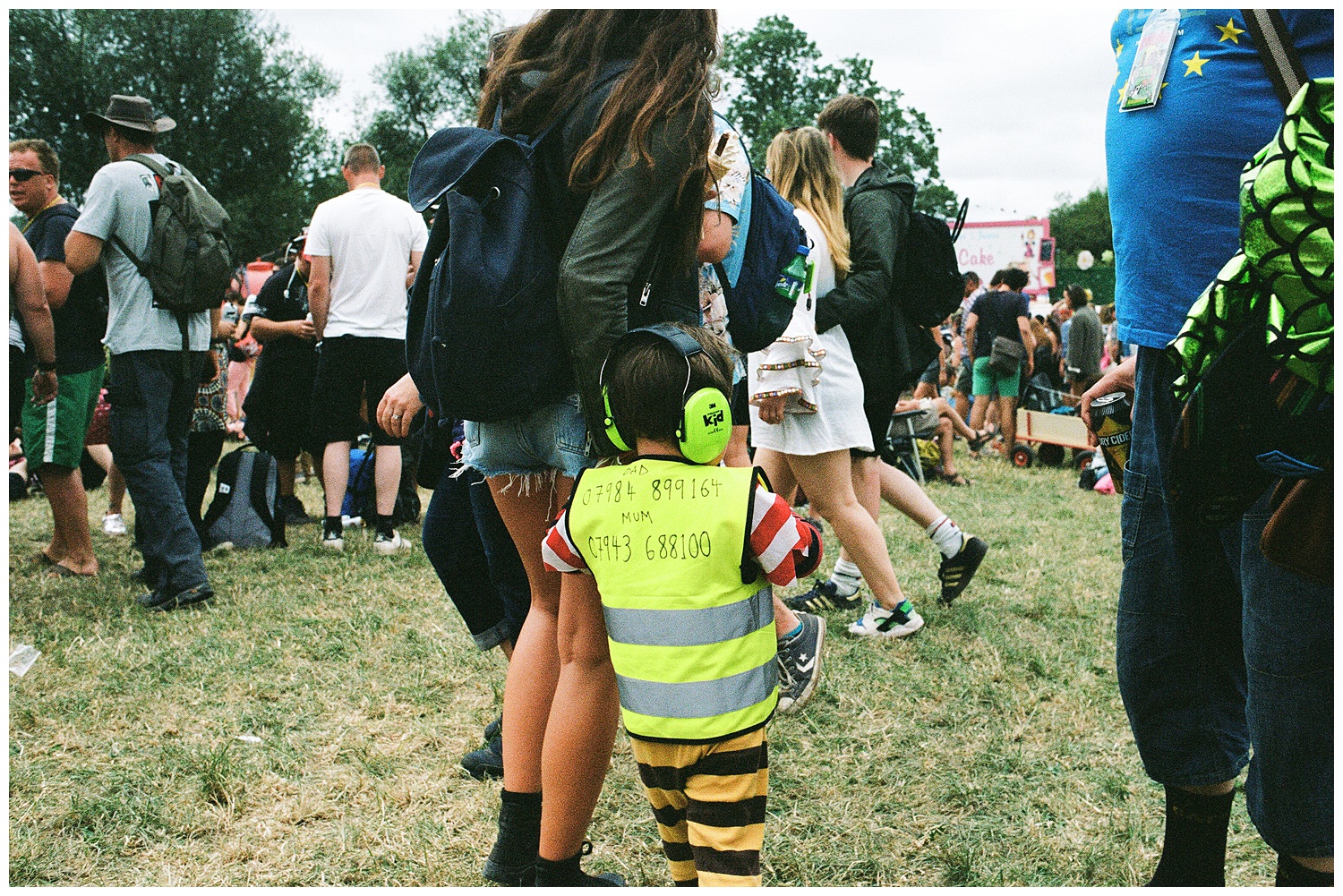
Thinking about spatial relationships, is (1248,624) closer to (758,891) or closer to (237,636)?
(758,891)

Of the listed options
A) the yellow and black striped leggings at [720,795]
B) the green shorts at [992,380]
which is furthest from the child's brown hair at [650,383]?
the green shorts at [992,380]

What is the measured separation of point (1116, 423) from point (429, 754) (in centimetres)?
207

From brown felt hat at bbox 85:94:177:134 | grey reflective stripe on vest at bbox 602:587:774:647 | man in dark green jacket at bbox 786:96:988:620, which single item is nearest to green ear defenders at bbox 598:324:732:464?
grey reflective stripe on vest at bbox 602:587:774:647

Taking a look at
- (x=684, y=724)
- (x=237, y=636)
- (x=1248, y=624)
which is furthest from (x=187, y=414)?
(x=1248, y=624)

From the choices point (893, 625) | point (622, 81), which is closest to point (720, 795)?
point (622, 81)

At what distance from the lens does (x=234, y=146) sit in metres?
36.0

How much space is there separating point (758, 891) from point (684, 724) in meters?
0.33

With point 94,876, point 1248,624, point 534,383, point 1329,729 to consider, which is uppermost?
point 534,383

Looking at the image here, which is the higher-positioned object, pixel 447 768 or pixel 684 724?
pixel 684 724

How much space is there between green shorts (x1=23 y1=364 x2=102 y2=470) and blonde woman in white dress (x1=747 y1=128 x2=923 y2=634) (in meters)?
3.37

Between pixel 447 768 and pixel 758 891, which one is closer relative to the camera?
pixel 758 891

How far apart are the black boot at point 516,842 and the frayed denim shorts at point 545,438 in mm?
729

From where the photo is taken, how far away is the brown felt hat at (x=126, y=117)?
4676 mm

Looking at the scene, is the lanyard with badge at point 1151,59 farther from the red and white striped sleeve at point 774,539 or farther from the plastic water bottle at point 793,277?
the red and white striped sleeve at point 774,539
